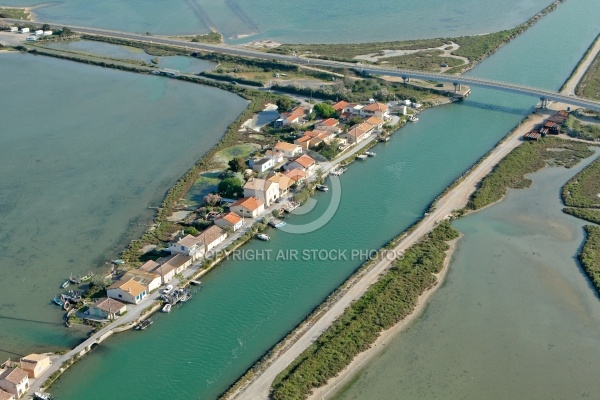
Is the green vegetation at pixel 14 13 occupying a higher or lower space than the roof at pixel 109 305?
higher

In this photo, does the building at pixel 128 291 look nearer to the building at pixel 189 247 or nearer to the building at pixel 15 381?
the building at pixel 189 247

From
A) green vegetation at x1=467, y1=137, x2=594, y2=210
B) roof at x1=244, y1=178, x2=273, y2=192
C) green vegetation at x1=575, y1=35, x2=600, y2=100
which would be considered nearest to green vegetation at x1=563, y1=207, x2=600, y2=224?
green vegetation at x1=467, y1=137, x2=594, y2=210

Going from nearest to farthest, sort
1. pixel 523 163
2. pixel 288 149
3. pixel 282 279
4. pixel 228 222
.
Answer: pixel 282 279 < pixel 228 222 < pixel 523 163 < pixel 288 149

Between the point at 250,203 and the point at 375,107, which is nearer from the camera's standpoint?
the point at 250,203

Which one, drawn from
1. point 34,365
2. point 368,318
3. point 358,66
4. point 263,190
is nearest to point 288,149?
point 263,190

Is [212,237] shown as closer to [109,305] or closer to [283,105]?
[109,305]

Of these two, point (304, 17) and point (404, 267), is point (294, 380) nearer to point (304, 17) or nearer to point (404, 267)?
point (404, 267)

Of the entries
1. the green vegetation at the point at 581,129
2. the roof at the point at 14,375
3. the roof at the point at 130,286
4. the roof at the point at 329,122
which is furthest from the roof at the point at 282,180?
the green vegetation at the point at 581,129
